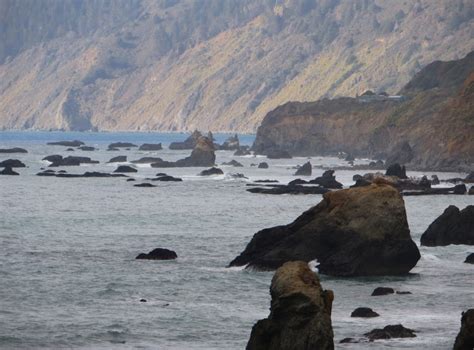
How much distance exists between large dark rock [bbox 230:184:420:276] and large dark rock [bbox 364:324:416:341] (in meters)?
13.2

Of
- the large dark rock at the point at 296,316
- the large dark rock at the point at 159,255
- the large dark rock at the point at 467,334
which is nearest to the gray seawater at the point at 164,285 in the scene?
the large dark rock at the point at 159,255

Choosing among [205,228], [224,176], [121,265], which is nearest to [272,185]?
[224,176]

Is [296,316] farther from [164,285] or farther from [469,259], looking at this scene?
[469,259]

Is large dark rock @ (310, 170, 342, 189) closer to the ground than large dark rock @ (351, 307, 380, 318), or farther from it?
farther from it

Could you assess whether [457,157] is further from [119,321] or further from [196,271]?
[119,321]

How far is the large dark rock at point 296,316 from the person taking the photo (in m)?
35.6

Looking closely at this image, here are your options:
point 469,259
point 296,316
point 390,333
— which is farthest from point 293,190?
point 296,316

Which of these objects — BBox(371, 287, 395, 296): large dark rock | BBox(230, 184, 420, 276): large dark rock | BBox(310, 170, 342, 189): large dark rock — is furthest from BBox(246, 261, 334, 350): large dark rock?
BBox(310, 170, 342, 189): large dark rock

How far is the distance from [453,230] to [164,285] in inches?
790

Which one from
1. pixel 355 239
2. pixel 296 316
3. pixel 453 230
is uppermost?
pixel 355 239

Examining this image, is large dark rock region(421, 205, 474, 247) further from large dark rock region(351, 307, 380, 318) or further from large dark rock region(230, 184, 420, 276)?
large dark rock region(351, 307, 380, 318)

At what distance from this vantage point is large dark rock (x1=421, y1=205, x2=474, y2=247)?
229 feet

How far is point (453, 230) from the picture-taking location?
7019 cm

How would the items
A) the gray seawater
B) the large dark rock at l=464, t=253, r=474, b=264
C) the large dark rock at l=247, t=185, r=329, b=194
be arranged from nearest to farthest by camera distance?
the gray seawater, the large dark rock at l=464, t=253, r=474, b=264, the large dark rock at l=247, t=185, r=329, b=194
